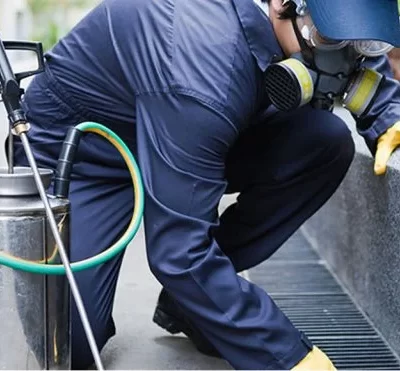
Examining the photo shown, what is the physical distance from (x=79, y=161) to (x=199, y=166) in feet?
2.13

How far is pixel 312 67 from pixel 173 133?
1.37ft

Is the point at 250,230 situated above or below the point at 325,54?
below

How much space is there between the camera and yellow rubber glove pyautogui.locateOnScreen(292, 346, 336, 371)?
2705mm

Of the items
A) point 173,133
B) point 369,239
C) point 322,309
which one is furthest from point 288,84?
point 322,309

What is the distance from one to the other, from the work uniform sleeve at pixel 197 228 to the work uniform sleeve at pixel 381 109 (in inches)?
26.8

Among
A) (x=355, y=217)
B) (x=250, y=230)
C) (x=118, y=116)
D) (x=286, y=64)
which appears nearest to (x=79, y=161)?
(x=118, y=116)

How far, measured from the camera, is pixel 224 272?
269cm

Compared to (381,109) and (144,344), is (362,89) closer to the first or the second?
(381,109)

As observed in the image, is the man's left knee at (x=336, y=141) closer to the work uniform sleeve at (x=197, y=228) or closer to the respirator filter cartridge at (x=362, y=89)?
the respirator filter cartridge at (x=362, y=89)

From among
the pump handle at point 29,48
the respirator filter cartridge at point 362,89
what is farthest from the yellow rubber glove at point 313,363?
the pump handle at point 29,48

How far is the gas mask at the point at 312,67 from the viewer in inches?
104

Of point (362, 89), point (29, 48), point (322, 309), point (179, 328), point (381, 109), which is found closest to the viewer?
point (29, 48)

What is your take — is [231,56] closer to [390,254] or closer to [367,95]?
[367,95]

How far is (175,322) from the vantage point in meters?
3.45
